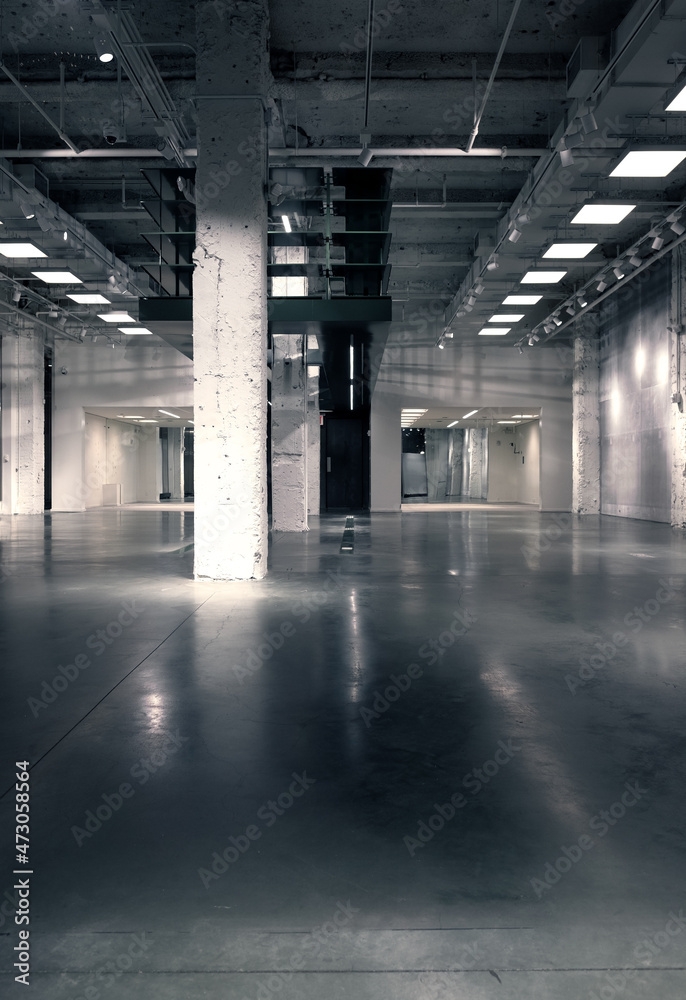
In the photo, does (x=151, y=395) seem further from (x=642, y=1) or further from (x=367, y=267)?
(x=642, y=1)

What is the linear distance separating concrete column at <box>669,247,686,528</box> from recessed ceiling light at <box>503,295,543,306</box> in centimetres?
301

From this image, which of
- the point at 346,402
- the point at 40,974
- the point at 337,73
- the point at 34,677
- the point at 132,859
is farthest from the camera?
the point at 346,402

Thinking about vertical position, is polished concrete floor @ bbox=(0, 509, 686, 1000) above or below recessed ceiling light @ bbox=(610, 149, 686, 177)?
below

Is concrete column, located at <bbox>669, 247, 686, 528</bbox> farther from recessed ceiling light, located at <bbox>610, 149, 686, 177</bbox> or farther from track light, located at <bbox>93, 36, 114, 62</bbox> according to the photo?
track light, located at <bbox>93, 36, 114, 62</bbox>

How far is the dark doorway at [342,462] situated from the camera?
3023 cm

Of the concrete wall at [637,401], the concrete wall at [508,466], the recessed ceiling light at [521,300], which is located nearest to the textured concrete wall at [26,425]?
the recessed ceiling light at [521,300]

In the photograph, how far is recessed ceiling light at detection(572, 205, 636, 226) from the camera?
497 inches

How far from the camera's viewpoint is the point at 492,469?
34500 mm

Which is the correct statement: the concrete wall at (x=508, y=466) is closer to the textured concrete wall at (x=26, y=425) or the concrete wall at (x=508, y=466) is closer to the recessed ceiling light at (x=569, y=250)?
the recessed ceiling light at (x=569, y=250)

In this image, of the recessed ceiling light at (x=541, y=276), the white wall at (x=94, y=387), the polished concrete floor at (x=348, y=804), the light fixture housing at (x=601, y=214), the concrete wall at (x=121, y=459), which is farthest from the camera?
the concrete wall at (x=121, y=459)

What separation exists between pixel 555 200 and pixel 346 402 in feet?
45.3

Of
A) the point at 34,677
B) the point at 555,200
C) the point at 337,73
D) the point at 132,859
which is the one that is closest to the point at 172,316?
the point at 337,73

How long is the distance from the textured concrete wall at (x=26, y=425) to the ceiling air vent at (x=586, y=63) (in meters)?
19.2

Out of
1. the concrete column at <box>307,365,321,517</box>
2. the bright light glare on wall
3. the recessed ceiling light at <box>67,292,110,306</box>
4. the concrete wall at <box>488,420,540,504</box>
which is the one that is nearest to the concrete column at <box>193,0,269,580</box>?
the recessed ceiling light at <box>67,292,110,306</box>
